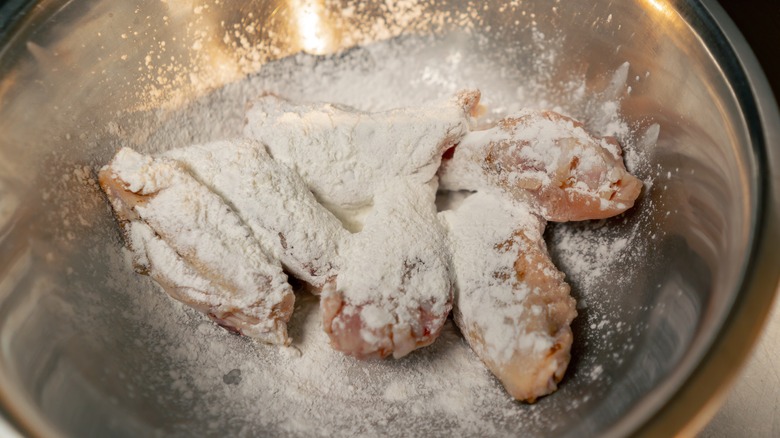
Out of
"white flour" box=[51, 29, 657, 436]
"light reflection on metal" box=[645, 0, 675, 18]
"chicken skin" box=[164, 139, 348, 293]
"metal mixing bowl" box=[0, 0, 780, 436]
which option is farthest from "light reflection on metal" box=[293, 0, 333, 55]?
"light reflection on metal" box=[645, 0, 675, 18]

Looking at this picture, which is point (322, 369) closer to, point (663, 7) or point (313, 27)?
point (313, 27)

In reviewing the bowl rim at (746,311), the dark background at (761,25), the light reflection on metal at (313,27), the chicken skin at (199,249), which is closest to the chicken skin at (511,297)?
the bowl rim at (746,311)

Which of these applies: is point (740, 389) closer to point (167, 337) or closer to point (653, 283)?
point (653, 283)

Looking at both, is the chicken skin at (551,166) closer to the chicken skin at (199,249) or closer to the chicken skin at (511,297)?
the chicken skin at (511,297)

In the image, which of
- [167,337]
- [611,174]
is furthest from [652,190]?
[167,337]

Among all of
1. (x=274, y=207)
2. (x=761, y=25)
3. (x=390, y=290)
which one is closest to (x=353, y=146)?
(x=274, y=207)

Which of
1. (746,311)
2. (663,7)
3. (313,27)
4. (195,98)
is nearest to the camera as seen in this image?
(746,311)
